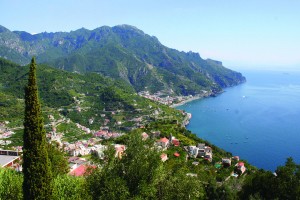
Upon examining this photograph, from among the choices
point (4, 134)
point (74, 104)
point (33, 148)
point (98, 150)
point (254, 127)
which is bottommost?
point (4, 134)

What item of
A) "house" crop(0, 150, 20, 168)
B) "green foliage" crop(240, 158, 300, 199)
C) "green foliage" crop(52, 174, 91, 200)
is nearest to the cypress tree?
"green foliage" crop(52, 174, 91, 200)

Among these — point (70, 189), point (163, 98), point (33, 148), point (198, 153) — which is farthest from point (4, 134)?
point (163, 98)

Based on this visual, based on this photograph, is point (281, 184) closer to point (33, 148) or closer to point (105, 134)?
point (33, 148)

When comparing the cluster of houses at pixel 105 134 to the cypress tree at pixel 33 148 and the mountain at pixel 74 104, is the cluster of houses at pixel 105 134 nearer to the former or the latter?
the mountain at pixel 74 104

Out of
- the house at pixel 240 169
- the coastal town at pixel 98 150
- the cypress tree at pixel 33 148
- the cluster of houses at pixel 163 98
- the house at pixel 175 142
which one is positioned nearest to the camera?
the cypress tree at pixel 33 148

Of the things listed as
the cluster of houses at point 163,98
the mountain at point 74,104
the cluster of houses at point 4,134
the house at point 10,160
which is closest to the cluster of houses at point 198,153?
the house at point 10,160

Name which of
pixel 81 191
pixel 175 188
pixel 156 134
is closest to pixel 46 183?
pixel 81 191
